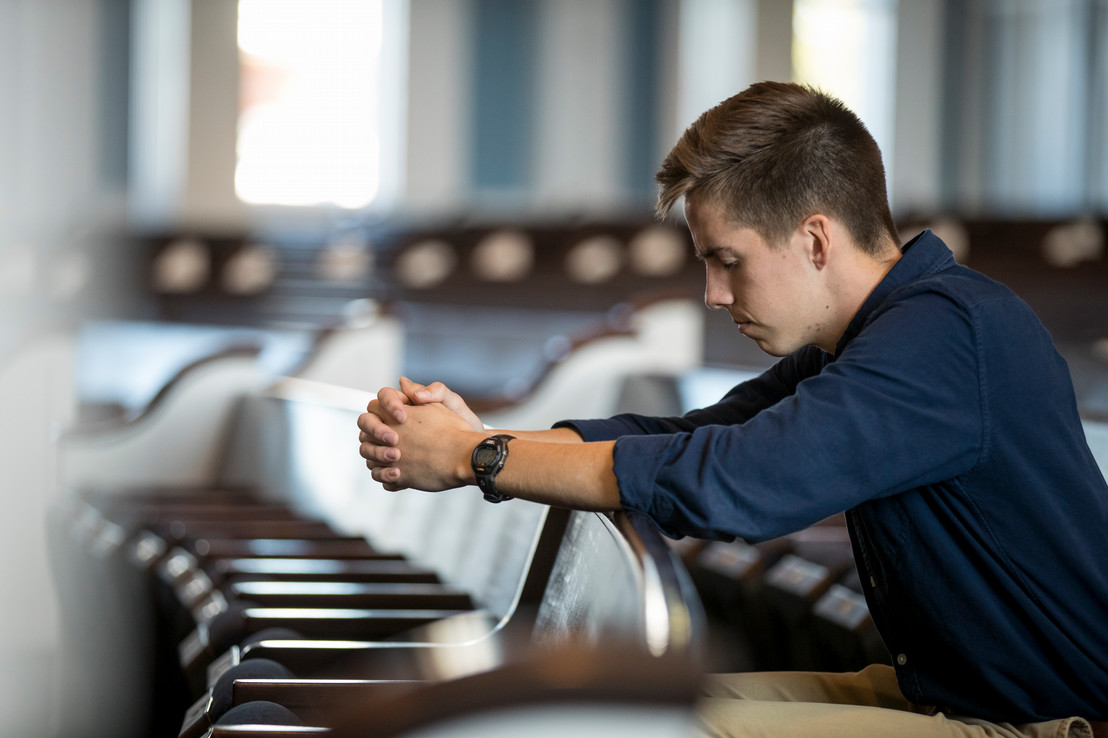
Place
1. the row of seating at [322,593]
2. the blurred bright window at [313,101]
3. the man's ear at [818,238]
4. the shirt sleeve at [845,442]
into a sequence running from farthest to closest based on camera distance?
the blurred bright window at [313,101], the man's ear at [818,238], the shirt sleeve at [845,442], the row of seating at [322,593]

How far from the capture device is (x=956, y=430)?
48.8 inches

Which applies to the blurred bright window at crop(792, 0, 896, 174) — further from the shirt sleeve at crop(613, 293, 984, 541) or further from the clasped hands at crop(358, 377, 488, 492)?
the shirt sleeve at crop(613, 293, 984, 541)

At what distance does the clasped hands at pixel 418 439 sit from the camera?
1494 millimetres

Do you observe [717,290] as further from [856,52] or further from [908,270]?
[856,52]

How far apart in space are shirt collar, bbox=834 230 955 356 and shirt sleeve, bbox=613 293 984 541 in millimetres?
161

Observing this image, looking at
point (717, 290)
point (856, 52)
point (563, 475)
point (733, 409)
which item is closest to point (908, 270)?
point (717, 290)

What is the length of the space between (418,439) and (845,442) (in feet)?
1.95

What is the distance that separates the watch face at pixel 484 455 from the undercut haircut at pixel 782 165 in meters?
0.42

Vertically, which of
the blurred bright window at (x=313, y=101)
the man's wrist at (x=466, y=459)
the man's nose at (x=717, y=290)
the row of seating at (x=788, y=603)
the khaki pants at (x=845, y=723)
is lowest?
the row of seating at (x=788, y=603)

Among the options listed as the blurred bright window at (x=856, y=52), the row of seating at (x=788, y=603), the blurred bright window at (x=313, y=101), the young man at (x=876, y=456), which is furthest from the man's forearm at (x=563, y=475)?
the blurred bright window at (x=856, y=52)

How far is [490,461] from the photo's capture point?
4.61 ft

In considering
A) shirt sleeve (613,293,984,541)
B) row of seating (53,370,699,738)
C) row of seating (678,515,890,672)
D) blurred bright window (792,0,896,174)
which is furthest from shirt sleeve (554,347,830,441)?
blurred bright window (792,0,896,174)

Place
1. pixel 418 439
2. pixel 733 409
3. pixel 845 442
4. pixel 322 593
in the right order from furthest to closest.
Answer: pixel 322 593, pixel 733 409, pixel 418 439, pixel 845 442

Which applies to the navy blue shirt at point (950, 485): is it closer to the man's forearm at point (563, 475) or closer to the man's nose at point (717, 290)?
the man's forearm at point (563, 475)
